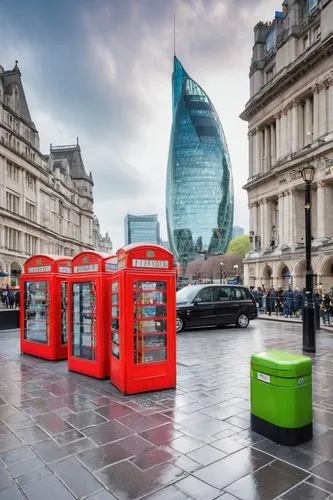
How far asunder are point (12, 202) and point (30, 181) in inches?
270

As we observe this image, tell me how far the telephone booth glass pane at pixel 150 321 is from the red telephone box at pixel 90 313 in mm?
1206

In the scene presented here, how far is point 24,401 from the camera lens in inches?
233

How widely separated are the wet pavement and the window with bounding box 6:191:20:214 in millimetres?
42621

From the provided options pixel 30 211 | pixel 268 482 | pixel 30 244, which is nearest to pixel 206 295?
pixel 268 482

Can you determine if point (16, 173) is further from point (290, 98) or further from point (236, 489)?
point (236, 489)

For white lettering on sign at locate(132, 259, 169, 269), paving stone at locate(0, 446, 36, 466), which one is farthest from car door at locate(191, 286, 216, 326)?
paving stone at locate(0, 446, 36, 466)

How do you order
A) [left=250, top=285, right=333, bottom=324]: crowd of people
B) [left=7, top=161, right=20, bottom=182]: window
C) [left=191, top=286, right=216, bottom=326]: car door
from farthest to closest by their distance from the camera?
1. [left=7, top=161, right=20, bottom=182]: window
2. [left=250, top=285, right=333, bottom=324]: crowd of people
3. [left=191, top=286, right=216, bottom=326]: car door

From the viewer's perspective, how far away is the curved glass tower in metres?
121

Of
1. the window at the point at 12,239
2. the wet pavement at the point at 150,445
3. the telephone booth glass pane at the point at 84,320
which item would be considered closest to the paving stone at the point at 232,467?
the wet pavement at the point at 150,445

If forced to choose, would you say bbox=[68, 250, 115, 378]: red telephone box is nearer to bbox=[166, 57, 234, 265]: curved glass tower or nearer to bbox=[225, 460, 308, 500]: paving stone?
bbox=[225, 460, 308, 500]: paving stone

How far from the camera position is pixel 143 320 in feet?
20.7

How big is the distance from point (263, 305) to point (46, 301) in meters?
18.1

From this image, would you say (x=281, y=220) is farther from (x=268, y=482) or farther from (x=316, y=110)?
(x=268, y=482)

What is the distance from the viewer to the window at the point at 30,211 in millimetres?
51531
